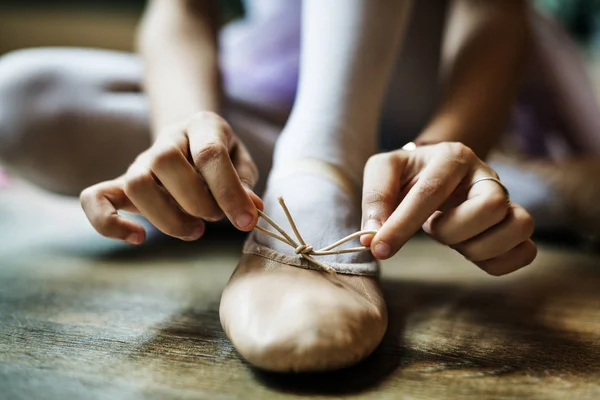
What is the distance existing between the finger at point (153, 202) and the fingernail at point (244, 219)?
6 centimetres

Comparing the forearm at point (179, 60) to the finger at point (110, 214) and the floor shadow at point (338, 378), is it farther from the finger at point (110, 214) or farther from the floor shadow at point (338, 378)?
the floor shadow at point (338, 378)

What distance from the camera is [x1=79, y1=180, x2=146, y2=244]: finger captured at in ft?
1.34

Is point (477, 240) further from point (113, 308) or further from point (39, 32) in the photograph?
point (39, 32)

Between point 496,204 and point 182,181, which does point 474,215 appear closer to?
point 496,204

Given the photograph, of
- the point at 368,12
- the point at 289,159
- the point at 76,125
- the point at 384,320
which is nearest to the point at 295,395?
the point at 384,320

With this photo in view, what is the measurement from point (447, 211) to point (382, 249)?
0.22 feet

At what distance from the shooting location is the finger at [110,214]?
41cm

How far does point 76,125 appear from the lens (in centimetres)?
70

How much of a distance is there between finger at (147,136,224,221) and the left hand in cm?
11

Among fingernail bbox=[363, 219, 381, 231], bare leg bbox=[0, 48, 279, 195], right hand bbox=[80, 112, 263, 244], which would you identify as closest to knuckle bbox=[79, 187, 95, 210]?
right hand bbox=[80, 112, 263, 244]

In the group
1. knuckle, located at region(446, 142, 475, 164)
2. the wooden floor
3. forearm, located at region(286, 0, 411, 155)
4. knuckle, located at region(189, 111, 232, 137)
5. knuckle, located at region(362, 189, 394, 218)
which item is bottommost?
the wooden floor

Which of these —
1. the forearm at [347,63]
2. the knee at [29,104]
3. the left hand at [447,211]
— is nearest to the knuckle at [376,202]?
the left hand at [447,211]

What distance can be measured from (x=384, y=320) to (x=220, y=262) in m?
0.31

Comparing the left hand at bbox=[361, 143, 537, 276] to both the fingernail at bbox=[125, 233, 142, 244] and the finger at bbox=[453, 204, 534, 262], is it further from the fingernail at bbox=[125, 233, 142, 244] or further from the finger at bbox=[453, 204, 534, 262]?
the fingernail at bbox=[125, 233, 142, 244]
